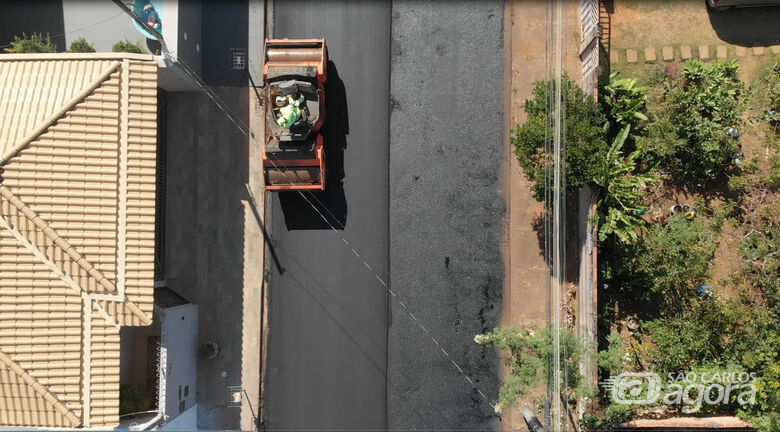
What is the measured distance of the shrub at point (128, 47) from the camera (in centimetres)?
1733

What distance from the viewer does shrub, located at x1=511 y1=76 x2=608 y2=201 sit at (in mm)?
17266

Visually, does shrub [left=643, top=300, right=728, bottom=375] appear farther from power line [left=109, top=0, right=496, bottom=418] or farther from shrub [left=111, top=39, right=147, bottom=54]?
shrub [left=111, top=39, right=147, bottom=54]

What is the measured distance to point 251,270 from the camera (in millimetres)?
19734

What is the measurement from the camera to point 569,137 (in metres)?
17.4

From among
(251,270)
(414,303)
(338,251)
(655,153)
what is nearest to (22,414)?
(251,270)

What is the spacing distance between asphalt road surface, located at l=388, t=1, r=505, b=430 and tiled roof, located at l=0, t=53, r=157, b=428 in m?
8.65

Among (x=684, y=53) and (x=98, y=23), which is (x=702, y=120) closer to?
(x=684, y=53)

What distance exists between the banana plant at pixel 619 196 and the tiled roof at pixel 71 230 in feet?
48.0

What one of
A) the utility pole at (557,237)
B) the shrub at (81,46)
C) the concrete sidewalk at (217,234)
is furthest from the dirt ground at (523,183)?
the shrub at (81,46)

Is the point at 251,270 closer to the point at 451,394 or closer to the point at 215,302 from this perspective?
the point at 215,302

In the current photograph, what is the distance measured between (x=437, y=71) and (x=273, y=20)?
254 inches

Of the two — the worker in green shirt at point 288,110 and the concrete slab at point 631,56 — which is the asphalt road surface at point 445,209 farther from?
the concrete slab at point 631,56

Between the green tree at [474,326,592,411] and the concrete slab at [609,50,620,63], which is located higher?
the concrete slab at [609,50,620,63]

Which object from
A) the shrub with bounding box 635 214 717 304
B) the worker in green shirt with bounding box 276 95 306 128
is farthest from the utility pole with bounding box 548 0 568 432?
the worker in green shirt with bounding box 276 95 306 128
